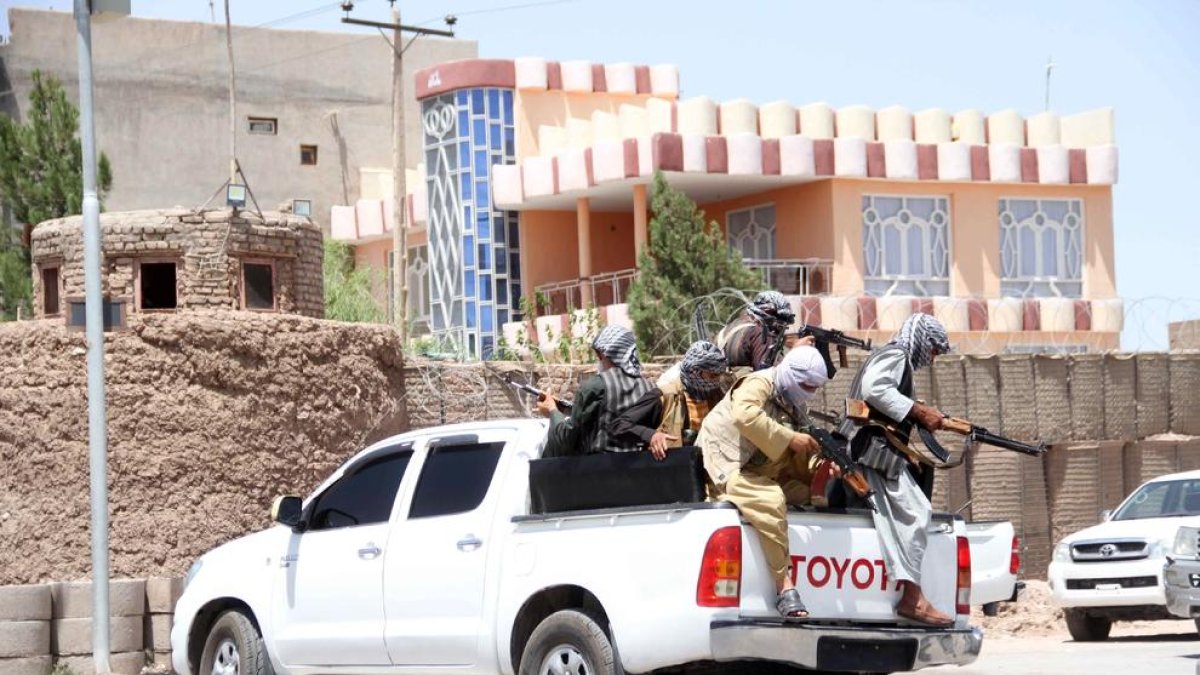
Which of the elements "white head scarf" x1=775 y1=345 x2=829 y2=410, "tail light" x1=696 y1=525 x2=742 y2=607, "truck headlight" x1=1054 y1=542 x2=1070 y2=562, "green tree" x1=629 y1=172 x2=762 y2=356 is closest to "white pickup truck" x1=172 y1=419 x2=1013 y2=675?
"tail light" x1=696 y1=525 x2=742 y2=607

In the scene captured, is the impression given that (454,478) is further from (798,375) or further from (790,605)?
(790,605)

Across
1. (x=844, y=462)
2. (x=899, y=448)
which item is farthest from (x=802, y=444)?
(x=899, y=448)

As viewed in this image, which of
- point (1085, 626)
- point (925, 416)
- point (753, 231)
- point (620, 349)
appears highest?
point (753, 231)

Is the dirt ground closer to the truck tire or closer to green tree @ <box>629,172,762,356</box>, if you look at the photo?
the truck tire

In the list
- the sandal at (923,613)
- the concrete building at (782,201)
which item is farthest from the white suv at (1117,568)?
the concrete building at (782,201)

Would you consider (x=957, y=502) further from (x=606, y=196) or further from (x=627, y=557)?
(x=606, y=196)

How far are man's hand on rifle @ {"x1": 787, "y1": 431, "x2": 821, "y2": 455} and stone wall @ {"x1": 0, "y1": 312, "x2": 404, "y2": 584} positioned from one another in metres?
8.21

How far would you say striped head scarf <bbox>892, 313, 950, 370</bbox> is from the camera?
1066cm

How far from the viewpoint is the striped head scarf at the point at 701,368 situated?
34.5 feet

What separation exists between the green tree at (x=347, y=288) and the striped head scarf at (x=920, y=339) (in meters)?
22.5

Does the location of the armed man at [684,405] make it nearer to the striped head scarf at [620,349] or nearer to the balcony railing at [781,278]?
the striped head scarf at [620,349]

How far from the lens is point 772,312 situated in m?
11.3

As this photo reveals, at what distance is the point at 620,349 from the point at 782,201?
26.9m

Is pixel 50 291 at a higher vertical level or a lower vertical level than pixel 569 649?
higher
